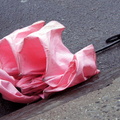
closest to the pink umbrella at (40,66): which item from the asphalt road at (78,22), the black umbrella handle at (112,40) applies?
the asphalt road at (78,22)

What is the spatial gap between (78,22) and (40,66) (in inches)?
58.7

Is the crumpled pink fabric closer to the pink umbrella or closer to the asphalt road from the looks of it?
the pink umbrella

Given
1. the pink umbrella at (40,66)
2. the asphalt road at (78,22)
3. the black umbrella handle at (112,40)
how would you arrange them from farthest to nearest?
1. the black umbrella handle at (112,40)
2. the asphalt road at (78,22)
3. the pink umbrella at (40,66)

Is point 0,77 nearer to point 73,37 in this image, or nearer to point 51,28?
point 51,28

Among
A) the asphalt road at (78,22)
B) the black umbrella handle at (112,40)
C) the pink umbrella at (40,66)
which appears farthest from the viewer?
the black umbrella handle at (112,40)

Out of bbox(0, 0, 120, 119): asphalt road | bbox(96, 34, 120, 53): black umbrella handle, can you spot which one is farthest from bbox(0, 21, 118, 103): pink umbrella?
bbox(96, 34, 120, 53): black umbrella handle

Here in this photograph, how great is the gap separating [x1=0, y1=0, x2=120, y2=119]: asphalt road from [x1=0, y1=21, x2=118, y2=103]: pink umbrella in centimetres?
12

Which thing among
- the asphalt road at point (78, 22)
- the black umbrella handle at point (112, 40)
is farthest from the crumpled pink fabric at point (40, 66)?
the black umbrella handle at point (112, 40)

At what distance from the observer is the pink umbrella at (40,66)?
2748 mm

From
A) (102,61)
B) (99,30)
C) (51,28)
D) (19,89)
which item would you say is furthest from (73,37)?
(19,89)

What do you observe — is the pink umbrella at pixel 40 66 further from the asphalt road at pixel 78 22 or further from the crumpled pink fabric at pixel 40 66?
the asphalt road at pixel 78 22

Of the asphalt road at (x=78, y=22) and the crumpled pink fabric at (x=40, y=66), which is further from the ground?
the crumpled pink fabric at (x=40, y=66)

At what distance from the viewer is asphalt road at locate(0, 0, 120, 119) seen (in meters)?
2.92

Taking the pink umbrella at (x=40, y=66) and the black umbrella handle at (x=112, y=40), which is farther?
the black umbrella handle at (x=112, y=40)
